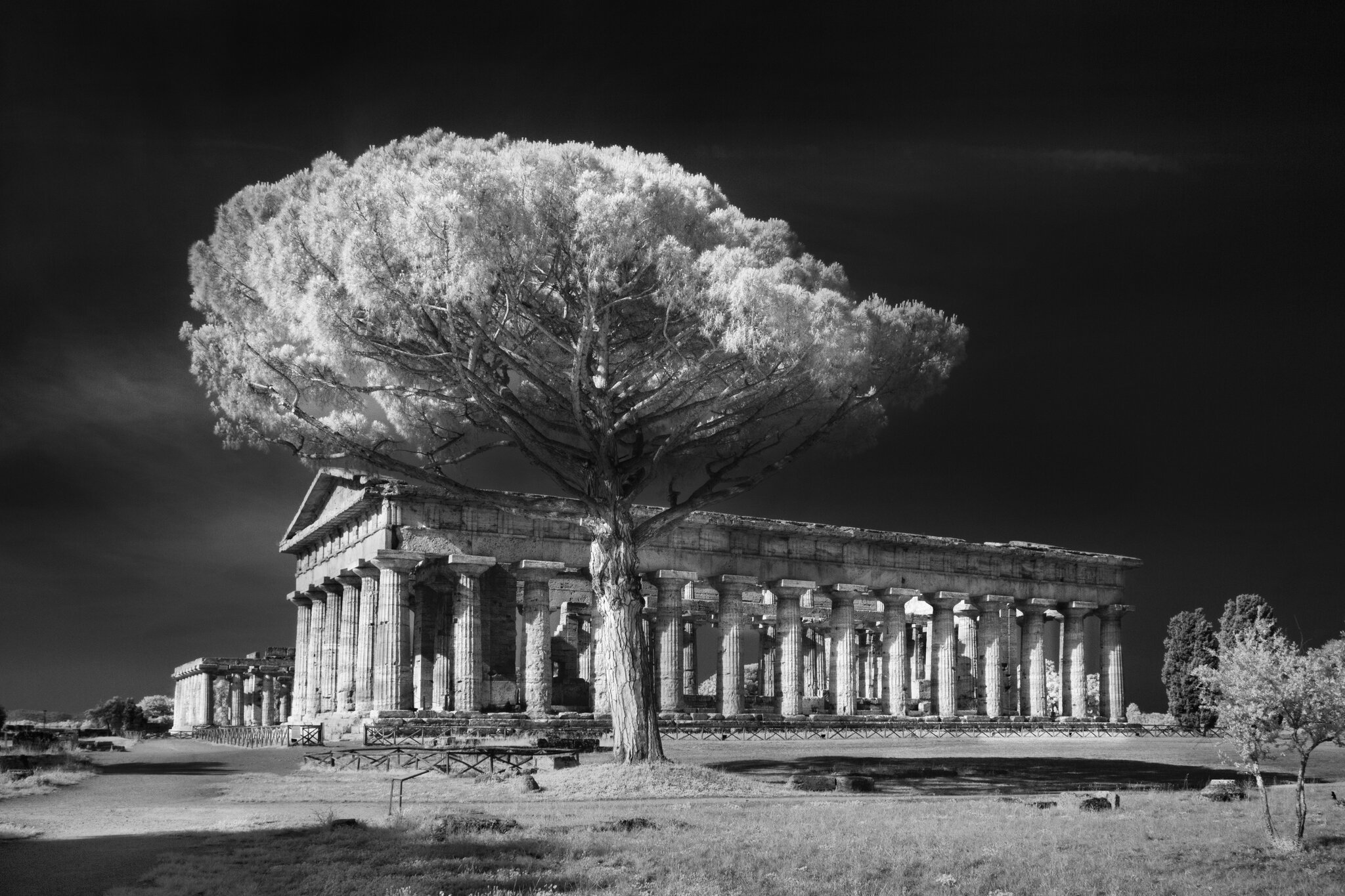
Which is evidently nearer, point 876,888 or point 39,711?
point 876,888

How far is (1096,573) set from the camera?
52.9m

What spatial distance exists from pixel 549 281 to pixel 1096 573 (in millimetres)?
36515

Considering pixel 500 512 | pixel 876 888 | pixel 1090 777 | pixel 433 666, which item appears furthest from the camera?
pixel 433 666

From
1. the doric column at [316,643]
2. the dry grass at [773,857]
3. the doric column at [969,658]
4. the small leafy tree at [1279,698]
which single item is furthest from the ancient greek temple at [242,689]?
the small leafy tree at [1279,698]

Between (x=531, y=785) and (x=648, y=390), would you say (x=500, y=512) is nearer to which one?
(x=648, y=390)

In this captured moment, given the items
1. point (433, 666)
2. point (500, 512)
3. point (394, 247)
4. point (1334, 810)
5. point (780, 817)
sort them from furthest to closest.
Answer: point (433, 666) → point (500, 512) → point (394, 247) → point (1334, 810) → point (780, 817)

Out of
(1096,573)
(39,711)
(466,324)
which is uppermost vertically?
(466,324)

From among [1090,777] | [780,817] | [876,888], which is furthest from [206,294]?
[1090,777]

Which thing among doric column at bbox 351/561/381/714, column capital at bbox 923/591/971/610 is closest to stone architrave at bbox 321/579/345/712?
doric column at bbox 351/561/381/714

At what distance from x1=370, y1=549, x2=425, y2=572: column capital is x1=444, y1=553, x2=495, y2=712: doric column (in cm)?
101

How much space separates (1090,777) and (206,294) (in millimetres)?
20381

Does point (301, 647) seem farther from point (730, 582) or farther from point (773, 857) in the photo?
point (773, 857)

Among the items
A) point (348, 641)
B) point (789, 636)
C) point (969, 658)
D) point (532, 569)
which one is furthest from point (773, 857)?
point (969, 658)

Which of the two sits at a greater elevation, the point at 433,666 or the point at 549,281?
the point at 549,281
